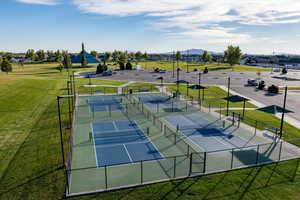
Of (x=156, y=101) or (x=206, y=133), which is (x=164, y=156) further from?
(x=156, y=101)

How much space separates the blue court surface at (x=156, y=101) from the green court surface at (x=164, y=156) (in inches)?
216

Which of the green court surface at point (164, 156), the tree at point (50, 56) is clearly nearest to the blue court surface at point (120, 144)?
the green court surface at point (164, 156)

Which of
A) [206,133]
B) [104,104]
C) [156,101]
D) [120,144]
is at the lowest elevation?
[120,144]

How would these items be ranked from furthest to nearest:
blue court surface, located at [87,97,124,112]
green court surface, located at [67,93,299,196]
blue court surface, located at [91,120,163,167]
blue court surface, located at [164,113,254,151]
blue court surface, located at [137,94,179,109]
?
blue court surface, located at [137,94,179,109]
blue court surface, located at [87,97,124,112]
blue court surface, located at [164,113,254,151]
blue court surface, located at [91,120,163,167]
green court surface, located at [67,93,299,196]

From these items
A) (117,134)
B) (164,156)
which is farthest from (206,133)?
(117,134)

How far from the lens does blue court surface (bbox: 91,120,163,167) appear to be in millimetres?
17727

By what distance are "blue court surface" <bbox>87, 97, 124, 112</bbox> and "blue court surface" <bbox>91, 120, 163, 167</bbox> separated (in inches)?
266

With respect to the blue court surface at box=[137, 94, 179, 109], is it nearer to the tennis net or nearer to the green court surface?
the green court surface

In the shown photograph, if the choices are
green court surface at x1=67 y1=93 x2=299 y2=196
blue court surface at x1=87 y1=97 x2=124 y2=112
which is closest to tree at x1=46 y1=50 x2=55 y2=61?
blue court surface at x1=87 y1=97 x2=124 y2=112

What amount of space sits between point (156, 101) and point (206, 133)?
16.4 m

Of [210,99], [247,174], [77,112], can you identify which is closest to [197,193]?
[247,174]

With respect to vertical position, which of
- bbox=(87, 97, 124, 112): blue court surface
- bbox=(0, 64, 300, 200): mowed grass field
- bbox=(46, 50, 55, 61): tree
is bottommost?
bbox=(0, 64, 300, 200): mowed grass field

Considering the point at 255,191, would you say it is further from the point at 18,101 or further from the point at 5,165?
the point at 18,101

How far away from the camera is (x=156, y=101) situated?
38.8 meters
